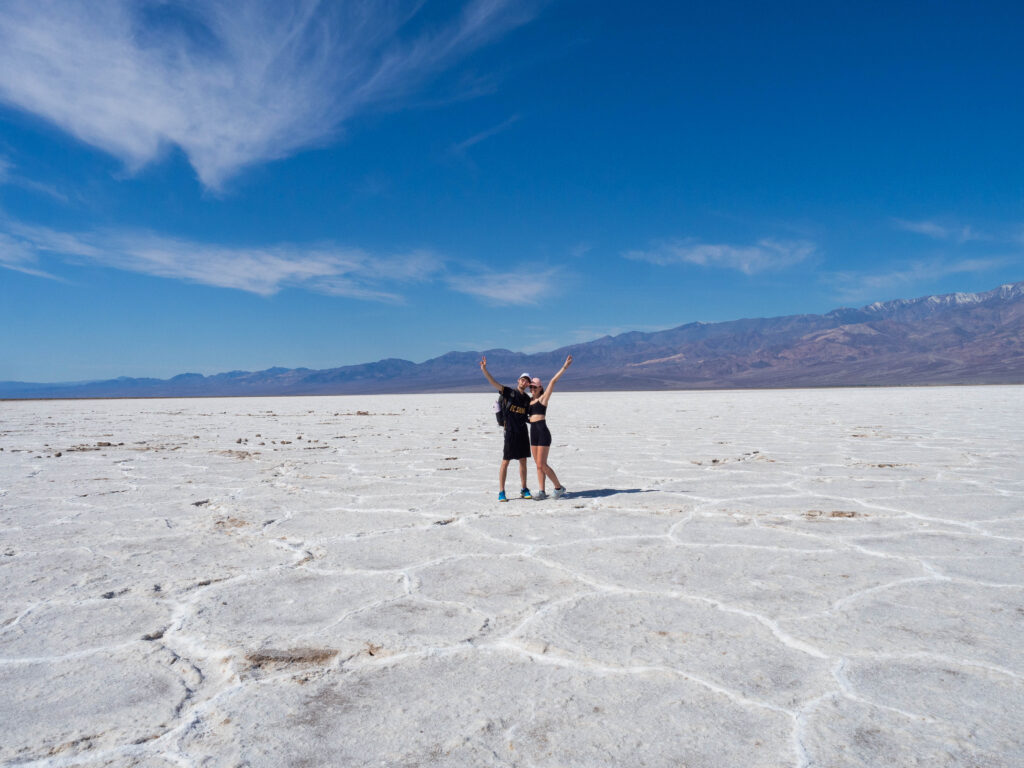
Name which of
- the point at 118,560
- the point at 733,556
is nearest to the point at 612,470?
the point at 733,556

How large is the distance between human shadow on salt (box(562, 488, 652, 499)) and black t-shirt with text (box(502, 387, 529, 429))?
748mm

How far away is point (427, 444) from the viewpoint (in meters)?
9.74

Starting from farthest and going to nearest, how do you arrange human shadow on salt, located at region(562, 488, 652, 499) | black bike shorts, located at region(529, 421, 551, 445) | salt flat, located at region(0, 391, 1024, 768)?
1. human shadow on salt, located at region(562, 488, 652, 499)
2. black bike shorts, located at region(529, 421, 551, 445)
3. salt flat, located at region(0, 391, 1024, 768)

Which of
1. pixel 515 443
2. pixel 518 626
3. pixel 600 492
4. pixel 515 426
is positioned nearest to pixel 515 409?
pixel 515 426

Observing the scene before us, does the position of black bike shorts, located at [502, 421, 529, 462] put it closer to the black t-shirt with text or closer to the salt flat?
the black t-shirt with text

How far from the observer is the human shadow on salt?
5.24 m

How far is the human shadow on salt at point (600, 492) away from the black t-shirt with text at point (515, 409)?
75 cm

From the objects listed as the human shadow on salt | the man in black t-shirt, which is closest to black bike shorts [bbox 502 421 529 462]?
the man in black t-shirt

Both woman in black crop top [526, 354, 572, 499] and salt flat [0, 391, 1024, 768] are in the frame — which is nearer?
salt flat [0, 391, 1024, 768]

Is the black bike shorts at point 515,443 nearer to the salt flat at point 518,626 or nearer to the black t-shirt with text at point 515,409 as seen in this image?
the black t-shirt with text at point 515,409

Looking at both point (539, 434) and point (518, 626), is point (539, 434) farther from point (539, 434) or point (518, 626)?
point (518, 626)

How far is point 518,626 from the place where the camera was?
251cm

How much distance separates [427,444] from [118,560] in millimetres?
6316

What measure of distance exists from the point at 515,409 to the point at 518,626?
8.50 ft
